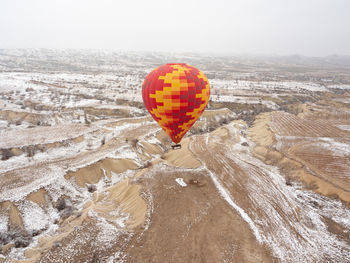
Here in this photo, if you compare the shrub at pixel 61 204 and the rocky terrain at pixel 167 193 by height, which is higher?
the rocky terrain at pixel 167 193

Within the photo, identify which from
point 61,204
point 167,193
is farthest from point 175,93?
point 61,204

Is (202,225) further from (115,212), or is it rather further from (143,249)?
(115,212)

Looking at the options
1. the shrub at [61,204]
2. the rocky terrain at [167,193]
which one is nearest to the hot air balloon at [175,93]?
the rocky terrain at [167,193]

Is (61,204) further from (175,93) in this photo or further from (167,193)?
(175,93)

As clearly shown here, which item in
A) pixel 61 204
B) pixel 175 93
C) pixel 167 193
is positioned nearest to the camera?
pixel 175 93

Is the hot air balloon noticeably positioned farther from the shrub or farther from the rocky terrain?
the shrub

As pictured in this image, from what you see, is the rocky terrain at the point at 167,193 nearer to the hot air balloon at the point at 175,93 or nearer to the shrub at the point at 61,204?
the shrub at the point at 61,204

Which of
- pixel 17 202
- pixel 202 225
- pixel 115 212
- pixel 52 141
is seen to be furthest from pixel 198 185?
pixel 52 141

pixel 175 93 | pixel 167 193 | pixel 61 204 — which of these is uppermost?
pixel 175 93
